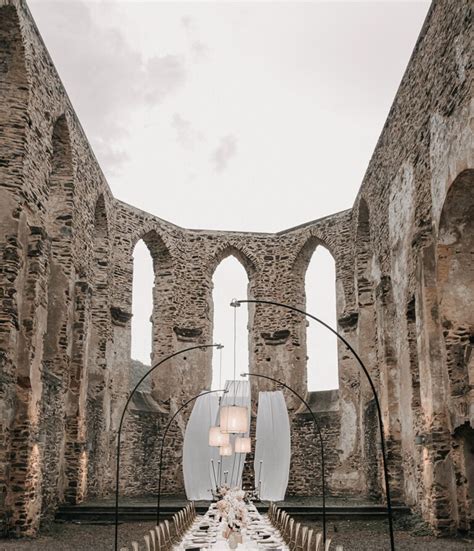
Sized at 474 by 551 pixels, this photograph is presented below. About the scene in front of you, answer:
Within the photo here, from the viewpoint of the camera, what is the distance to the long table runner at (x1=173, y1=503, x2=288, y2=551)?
7.72 m

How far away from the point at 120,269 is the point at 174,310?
77.5 inches

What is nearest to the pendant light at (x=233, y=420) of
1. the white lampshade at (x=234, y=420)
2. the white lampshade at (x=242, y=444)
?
the white lampshade at (x=234, y=420)

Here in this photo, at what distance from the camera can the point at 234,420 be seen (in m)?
10.7

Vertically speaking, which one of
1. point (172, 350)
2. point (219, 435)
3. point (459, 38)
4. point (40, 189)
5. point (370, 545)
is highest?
point (459, 38)

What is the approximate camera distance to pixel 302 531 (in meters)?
7.37

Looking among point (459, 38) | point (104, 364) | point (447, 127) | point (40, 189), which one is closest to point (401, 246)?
point (447, 127)

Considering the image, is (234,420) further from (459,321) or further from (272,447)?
(272,447)

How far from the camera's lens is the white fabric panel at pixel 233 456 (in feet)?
59.3

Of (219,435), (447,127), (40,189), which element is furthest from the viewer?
(219,435)

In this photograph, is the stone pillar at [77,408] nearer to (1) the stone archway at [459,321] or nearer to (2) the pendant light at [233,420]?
(2) the pendant light at [233,420]

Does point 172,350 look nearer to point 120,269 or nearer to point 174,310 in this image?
point 174,310

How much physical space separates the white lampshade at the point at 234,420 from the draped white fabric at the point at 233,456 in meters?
6.98

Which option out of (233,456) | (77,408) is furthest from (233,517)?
(233,456)

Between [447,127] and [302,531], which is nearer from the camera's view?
[302,531]
